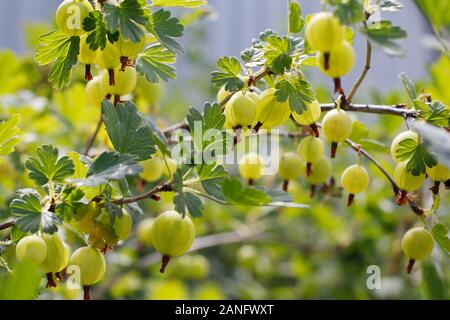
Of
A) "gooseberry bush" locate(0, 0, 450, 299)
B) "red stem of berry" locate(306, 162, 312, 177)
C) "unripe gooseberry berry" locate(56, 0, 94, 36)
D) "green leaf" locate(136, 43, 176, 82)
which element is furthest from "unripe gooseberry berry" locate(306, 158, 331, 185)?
"unripe gooseberry berry" locate(56, 0, 94, 36)

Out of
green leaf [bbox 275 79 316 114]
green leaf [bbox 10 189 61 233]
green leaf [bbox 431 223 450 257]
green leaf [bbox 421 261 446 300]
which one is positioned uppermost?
green leaf [bbox 275 79 316 114]

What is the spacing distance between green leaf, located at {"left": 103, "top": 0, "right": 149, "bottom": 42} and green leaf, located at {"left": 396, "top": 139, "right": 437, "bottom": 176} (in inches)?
10.4

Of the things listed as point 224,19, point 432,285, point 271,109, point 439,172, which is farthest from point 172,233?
point 224,19

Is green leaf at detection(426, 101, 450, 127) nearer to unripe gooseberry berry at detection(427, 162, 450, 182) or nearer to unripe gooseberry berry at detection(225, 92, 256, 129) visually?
unripe gooseberry berry at detection(427, 162, 450, 182)

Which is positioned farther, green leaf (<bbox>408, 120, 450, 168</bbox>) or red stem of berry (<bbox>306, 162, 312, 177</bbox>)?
red stem of berry (<bbox>306, 162, 312, 177</bbox>)

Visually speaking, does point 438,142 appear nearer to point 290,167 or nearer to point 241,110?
point 241,110

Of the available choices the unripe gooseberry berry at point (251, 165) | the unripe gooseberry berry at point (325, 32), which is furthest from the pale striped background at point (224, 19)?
the unripe gooseberry berry at point (325, 32)

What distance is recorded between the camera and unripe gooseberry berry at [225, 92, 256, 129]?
547mm

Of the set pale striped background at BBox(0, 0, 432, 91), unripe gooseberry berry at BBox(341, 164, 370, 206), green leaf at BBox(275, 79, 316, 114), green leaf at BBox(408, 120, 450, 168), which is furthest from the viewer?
pale striped background at BBox(0, 0, 432, 91)

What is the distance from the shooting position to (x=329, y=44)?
1.63 feet
